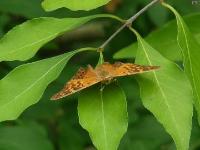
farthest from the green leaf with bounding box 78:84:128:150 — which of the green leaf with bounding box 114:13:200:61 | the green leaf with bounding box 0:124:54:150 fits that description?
the green leaf with bounding box 0:124:54:150

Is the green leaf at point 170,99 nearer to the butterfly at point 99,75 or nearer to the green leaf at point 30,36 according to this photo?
the butterfly at point 99,75

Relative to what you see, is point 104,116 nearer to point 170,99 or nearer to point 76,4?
point 170,99

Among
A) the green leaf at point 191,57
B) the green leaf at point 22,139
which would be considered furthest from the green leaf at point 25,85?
the green leaf at point 22,139

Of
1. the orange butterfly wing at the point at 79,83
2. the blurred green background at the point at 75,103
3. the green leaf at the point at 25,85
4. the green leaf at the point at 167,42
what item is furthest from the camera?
the blurred green background at the point at 75,103

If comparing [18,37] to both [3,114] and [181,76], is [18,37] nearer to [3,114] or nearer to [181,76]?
[3,114]

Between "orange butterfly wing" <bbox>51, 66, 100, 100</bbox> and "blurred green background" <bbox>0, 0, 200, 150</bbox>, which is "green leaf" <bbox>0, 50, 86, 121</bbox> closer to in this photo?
"orange butterfly wing" <bbox>51, 66, 100, 100</bbox>
